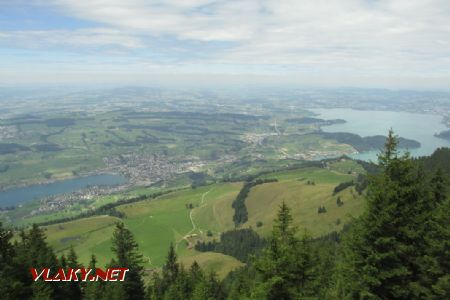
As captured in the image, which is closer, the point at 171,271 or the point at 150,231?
the point at 171,271

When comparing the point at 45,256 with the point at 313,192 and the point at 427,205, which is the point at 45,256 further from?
the point at 313,192

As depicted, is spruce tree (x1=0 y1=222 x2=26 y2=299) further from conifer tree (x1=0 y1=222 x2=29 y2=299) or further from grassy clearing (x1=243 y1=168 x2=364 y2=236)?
grassy clearing (x1=243 y1=168 x2=364 y2=236)

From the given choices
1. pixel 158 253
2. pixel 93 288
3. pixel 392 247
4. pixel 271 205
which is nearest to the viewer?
pixel 392 247

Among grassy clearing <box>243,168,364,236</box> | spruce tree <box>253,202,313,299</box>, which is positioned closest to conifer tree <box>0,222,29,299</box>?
spruce tree <box>253,202,313,299</box>

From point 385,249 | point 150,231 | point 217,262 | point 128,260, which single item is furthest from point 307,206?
point 385,249

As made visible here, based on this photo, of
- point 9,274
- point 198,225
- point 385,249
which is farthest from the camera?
point 198,225

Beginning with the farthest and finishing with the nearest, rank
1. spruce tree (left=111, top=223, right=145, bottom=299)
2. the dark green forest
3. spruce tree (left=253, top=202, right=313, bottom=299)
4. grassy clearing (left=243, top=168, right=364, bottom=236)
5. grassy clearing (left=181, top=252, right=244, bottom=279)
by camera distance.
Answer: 1. grassy clearing (left=243, top=168, right=364, bottom=236)
2. grassy clearing (left=181, top=252, right=244, bottom=279)
3. spruce tree (left=111, top=223, right=145, bottom=299)
4. spruce tree (left=253, top=202, right=313, bottom=299)
5. the dark green forest

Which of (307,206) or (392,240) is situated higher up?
(392,240)

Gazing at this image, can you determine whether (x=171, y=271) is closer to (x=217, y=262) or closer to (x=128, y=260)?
(x=128, y=260)

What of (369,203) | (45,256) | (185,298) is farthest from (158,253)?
(369,203)

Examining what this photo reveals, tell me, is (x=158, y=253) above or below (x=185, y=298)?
below

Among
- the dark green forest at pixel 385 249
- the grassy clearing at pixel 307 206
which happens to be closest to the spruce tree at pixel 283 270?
the dark green forest at pixel 385 249
